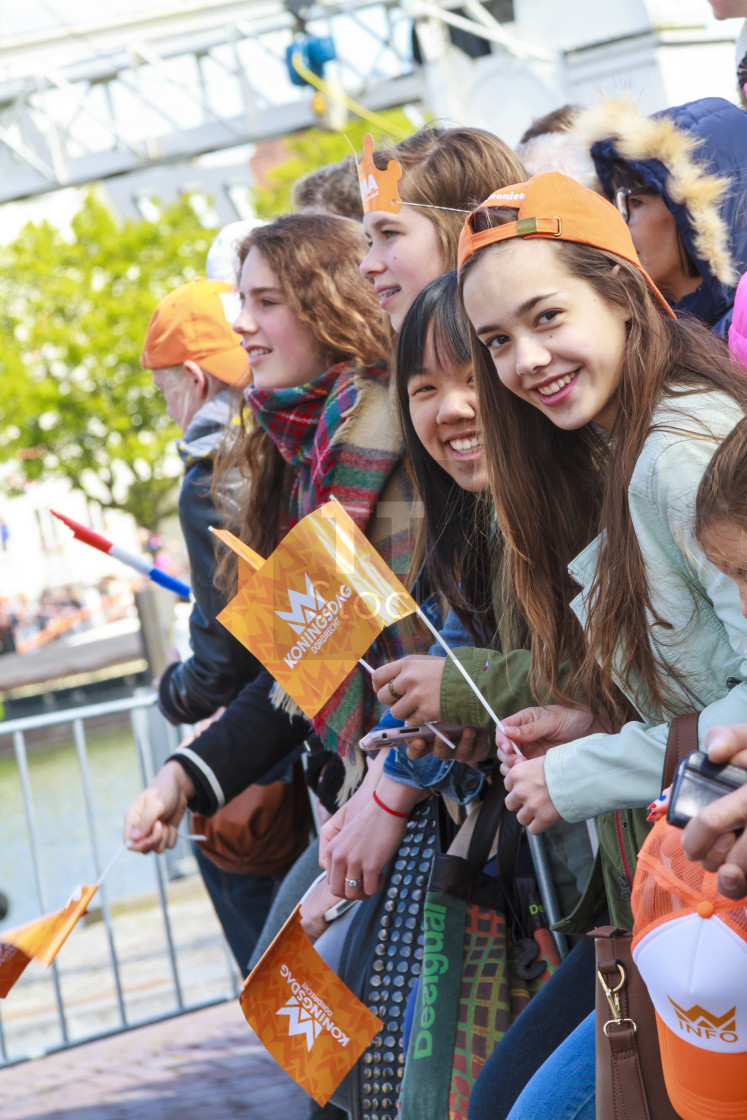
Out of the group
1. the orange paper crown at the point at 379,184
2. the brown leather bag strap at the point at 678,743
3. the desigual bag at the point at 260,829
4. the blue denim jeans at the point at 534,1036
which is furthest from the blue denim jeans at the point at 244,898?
the brown leather bag strap at the point at 678,743

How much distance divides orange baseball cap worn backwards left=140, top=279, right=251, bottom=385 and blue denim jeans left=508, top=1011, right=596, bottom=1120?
7.76 ft

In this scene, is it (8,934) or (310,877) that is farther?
(310,877)

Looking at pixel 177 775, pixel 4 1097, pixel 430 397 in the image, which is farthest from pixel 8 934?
pixel 4 1097

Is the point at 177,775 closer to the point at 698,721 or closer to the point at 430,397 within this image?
the point at 430,397

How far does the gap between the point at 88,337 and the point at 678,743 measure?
2635 centimetres

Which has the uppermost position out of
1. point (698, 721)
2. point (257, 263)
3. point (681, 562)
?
point (257, 263)

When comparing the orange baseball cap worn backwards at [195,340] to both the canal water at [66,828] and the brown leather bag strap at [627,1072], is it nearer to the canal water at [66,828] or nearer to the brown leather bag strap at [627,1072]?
the brown leather bag strap at [627,1072]

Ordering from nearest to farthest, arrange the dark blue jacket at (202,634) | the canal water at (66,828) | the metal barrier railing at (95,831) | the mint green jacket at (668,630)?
the mint green jacket at (668,630) → the dark blue jacket at (202,634) → the metal barrier railing at (95,831) → the canal water at (66,828)

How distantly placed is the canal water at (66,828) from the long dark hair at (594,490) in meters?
4.56

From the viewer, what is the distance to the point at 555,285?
2.06 m

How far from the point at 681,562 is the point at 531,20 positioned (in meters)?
7.93

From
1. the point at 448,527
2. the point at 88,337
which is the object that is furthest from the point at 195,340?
the point at 88,337

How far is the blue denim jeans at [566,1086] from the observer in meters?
1.88

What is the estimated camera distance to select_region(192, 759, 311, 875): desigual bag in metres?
3.55
